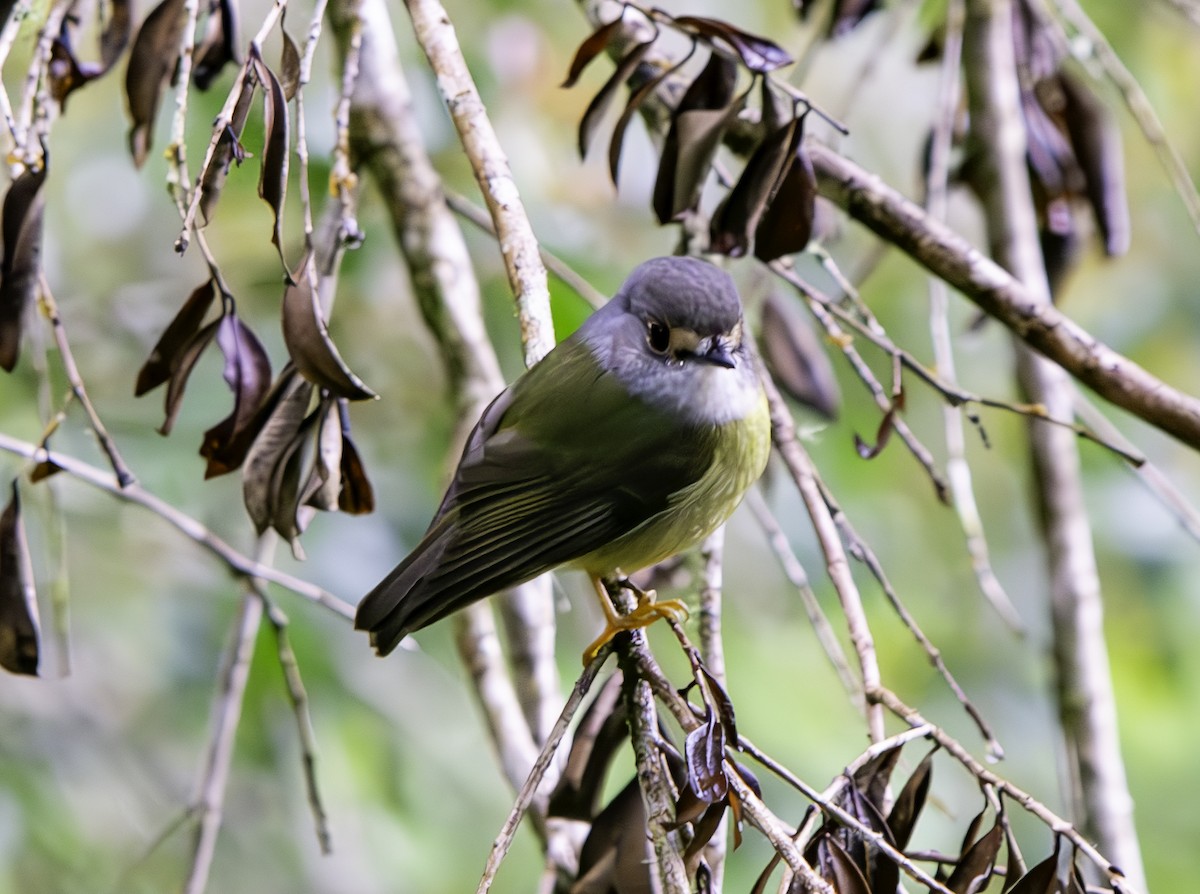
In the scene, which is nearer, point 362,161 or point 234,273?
point 362,161

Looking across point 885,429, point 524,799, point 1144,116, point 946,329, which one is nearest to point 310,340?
point 524,799

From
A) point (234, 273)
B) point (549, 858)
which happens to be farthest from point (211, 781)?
point (234, 273)

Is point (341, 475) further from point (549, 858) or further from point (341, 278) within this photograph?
point (341, 278)

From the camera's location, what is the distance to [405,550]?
12.0 feet

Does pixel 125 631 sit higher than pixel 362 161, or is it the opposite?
pixel 362 161

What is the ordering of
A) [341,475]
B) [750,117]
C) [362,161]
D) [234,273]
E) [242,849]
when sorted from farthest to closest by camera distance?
[234,273] → [242,849] → [362,161] → [750,117] → [341,475]

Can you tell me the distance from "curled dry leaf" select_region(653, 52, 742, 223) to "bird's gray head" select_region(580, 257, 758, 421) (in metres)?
0.12

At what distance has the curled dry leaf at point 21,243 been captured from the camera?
192 cm

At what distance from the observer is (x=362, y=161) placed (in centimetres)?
290

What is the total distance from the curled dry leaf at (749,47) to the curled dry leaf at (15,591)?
1260 millimetres

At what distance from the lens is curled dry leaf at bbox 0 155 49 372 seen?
6.29 ft

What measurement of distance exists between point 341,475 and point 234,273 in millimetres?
2199

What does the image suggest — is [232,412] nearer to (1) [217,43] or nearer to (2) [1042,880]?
(1) [217,43]

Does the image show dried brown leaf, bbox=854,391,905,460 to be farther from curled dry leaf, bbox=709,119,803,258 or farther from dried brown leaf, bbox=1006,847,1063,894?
dried brown leaf, bbox=1006,847,1063,894
